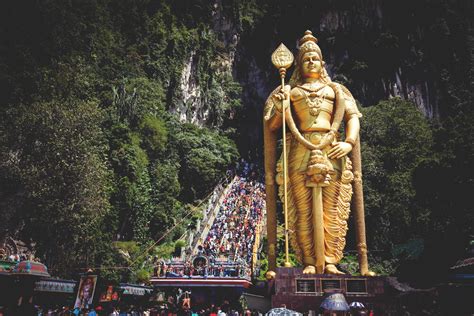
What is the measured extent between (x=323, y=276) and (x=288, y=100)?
260 centimetres

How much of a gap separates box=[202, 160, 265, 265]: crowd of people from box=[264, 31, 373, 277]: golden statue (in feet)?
25.4

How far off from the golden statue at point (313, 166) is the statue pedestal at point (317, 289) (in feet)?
0.95

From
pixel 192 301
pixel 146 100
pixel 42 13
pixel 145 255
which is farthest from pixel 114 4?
pixel 192 301

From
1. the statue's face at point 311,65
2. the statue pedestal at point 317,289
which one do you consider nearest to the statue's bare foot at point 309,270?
the statue pedestal at point 317,289

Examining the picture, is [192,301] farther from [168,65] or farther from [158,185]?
[168,65]

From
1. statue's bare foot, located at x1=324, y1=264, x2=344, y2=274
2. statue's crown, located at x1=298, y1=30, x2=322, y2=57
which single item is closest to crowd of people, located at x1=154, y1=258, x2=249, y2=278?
statue's bare foot, located at x1=324, y1=264, x2=344, y2=274

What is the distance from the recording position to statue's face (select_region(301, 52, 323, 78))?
7.49m

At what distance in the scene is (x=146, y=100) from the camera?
886 inches

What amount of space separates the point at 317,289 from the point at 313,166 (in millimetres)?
1660

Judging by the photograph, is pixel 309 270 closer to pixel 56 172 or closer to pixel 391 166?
pixel 56 172

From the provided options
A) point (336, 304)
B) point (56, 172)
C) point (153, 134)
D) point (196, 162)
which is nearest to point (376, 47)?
point (196, 162)

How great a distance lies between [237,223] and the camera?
62.6ft

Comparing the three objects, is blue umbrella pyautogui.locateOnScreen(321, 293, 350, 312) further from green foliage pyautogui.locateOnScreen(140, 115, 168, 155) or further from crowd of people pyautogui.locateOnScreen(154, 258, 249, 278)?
green foliage pyautogui.locateOnScreen(140, 115, 168, 155)

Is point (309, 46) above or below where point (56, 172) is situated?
above
